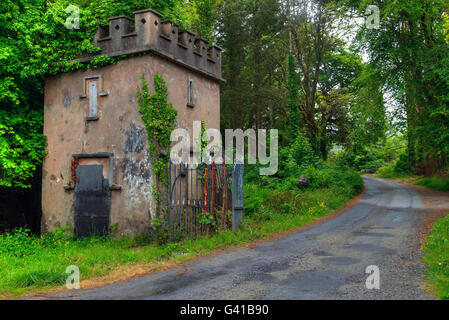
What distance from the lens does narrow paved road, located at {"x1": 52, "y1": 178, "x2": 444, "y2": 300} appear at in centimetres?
603

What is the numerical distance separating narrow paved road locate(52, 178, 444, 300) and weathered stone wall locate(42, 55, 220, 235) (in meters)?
3.81

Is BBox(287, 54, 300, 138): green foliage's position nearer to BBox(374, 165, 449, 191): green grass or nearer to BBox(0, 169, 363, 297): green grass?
BBox(0, 169, 363, 297): green grass

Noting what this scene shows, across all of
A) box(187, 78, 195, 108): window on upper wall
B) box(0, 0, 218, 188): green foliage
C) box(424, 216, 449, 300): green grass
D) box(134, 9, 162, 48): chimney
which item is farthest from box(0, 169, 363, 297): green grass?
box(134, 9, 162, 48): chimney

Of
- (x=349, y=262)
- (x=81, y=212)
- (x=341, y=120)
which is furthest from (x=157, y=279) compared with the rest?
(x=341, y=120)

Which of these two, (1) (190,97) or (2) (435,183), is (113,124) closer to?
(1) (190,97)

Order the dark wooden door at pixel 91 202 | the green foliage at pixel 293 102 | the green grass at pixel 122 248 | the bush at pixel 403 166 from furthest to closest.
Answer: the bush at pixel 403 166, the green foliage at pixel 293 102, the dark wooden door at pixel 91 202, the green grass at pixel 122 248

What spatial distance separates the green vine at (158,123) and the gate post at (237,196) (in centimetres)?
203

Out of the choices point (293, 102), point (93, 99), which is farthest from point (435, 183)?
point (93, 99)

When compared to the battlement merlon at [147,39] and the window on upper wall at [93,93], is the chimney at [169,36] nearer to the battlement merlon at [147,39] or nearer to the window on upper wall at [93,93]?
the battlement merlon at [147,39]

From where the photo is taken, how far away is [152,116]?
37.1ft

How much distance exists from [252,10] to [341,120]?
11.4 meters

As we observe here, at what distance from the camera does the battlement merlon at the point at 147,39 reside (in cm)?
1149

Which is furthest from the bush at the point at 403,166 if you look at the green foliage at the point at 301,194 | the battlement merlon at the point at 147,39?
the battlement merlon at the point at 147,39
